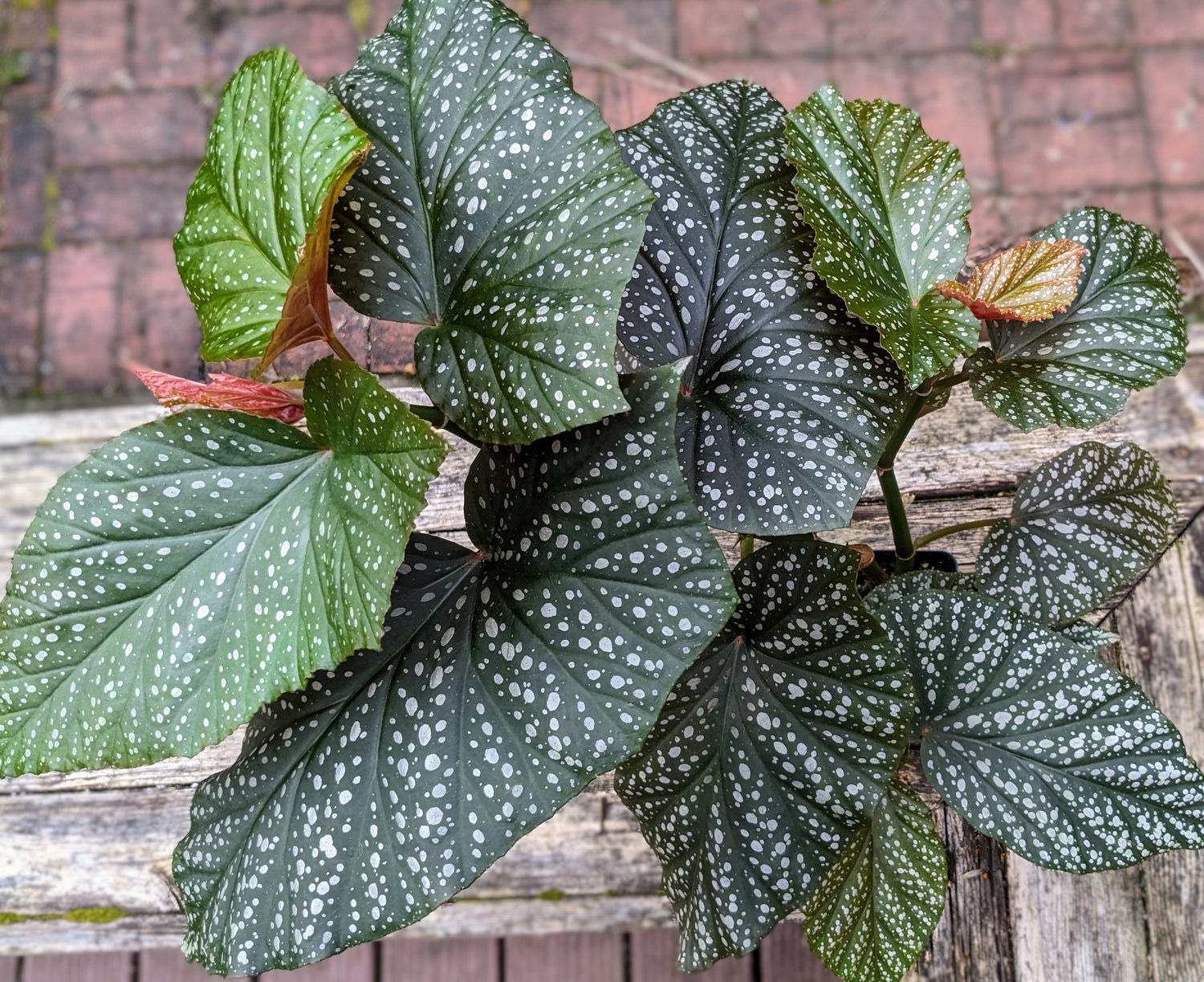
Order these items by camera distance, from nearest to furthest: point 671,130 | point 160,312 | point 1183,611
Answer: point 671,130 < point 1183,611 < point 160,312

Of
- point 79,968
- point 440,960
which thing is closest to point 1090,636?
point 440,960

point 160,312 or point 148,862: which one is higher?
point 160,312

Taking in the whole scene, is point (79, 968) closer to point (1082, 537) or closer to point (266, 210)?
point (266, 210)

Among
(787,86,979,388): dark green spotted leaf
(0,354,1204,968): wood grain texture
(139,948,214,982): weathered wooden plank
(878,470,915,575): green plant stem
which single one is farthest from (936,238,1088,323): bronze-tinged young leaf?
(139,948,214,982): weathered wooden plank

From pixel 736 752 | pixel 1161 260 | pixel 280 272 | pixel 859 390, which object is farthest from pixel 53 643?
pixel 1161 260

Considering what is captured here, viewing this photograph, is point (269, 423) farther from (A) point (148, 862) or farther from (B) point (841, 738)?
(A) point (148, 862)

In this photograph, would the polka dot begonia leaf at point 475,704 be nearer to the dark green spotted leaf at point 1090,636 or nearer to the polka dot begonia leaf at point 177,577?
the polka dot begonia leaf at point 177,577

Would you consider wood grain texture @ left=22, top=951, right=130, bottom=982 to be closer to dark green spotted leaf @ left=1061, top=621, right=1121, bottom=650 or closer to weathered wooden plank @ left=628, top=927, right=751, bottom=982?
weathered wooden plank @ left=628, top=927, right=751, bottom=982
